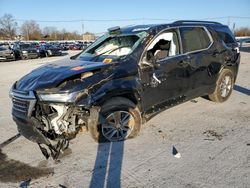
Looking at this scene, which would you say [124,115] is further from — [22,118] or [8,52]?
[8,52]

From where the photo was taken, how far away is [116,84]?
15.1 ft

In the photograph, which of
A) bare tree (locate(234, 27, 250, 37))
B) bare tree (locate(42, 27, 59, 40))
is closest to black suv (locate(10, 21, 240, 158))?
bare tree (locate(234, 27, 250, 37))

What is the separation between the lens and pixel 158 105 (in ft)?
17.5

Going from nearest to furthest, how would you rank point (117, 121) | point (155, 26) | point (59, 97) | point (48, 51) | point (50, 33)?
point (59, 97) → point (117, 121) → point (155, 26) → point (48, 51) → point (50, 33)

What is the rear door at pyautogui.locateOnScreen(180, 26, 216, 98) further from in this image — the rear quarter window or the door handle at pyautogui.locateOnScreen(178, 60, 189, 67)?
the rear quarter window

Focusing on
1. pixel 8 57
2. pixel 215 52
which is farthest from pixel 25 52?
pixel 215 52

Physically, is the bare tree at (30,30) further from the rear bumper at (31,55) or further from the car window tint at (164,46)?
the car window tint at (164,46)

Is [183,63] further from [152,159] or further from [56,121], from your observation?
→ [56,121]

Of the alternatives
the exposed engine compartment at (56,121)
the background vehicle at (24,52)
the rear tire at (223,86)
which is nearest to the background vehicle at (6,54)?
the background vehicle at (24,52)

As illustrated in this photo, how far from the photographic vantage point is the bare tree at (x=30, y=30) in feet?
313

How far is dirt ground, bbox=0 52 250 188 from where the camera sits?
3.64 m

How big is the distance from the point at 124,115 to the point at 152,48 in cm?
136

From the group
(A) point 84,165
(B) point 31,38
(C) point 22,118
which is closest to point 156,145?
(A) point 84,165

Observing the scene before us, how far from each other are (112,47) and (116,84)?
4.23 feet
